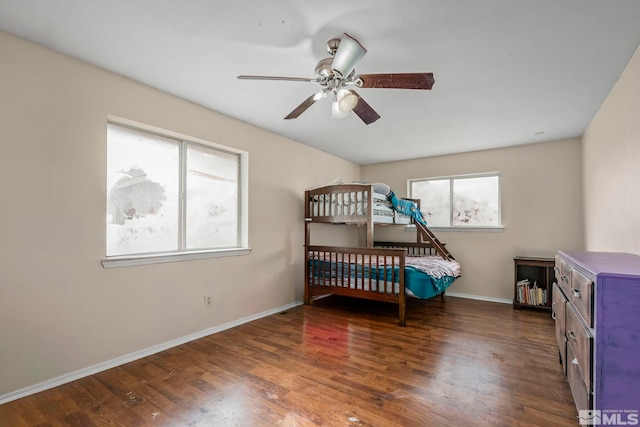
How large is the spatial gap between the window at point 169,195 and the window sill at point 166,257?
7 centimetres

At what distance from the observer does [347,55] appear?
1.67 meters

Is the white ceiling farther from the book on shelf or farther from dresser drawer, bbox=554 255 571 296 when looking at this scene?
the book on shelf

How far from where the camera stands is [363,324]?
3.32m

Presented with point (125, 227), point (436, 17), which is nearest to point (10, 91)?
point (125, 227)

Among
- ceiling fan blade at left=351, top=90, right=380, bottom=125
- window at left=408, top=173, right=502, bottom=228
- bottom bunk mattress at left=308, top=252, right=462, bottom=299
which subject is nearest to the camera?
ceiling fan blade at left=351, top=90, right=380, bottom=125

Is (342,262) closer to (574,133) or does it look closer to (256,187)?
(256,187)

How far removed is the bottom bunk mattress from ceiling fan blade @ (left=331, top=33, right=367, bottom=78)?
2.28m

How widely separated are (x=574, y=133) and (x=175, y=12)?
4491mm

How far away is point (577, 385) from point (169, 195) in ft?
10.6

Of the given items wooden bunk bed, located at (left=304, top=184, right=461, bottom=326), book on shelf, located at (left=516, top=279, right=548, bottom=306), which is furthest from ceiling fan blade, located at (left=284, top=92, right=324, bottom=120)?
book on shelf, located at (left=516, top=279, right=548, bottom=306)

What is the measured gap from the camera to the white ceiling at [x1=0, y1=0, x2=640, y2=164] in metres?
1.62

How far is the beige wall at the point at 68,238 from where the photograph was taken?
189cm

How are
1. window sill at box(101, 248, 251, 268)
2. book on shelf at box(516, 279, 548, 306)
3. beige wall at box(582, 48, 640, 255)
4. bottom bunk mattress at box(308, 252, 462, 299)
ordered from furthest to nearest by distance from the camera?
book on shelf at box(516, 279, 548, 306) < bottom bunk mattress at box(308, 252, 462, 299) < window sill at box(101, 248, 251, 268) < beige wall at box(582, 48, 640, 255)

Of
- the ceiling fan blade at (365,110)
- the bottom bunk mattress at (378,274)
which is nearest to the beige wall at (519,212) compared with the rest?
the bottom bunk mattress at (378,274)
